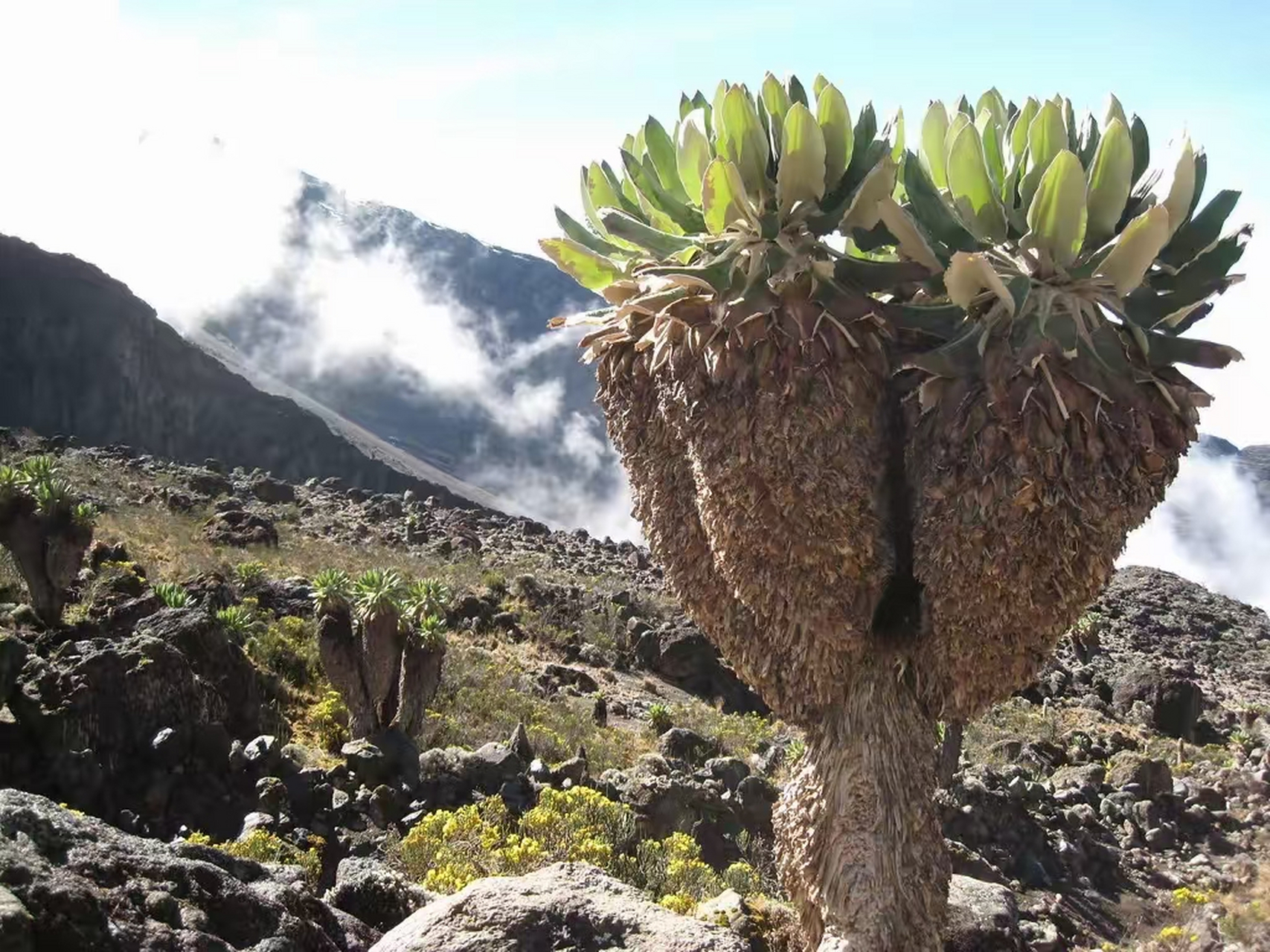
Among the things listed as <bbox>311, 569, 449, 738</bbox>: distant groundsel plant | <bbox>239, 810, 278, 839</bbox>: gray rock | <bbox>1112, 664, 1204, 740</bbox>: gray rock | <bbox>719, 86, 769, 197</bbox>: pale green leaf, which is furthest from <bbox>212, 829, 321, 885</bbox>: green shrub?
<bbox>1112, 664, 1204, 740</bbox>: gray rock

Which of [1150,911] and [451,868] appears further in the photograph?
[1150,911]

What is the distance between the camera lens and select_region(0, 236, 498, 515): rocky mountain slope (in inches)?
2000

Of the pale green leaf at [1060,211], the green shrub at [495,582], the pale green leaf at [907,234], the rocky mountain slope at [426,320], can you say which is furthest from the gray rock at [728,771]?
the rocky mountain slope at [426,320]

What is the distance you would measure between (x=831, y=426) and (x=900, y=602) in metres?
0.75

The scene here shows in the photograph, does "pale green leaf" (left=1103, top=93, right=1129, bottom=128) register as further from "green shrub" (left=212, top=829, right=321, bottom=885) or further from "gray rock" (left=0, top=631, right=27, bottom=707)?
"gray rock" (left=0, top=631, right=27, bottom=707)

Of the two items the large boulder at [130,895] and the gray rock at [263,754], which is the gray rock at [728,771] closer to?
the gray rock at [263,754]

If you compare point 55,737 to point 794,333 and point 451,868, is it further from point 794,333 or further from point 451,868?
point 794,333

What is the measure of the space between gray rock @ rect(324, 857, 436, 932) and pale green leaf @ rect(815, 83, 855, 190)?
14.4 feet

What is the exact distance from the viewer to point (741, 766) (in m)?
12.6

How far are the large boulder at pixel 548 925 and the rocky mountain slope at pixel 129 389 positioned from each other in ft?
153

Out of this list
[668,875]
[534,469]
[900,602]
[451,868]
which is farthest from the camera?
[534,469]

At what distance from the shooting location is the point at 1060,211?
3152 mm

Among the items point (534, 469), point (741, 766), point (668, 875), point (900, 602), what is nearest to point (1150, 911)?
point (741, 766)

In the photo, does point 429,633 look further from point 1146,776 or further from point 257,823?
point 1146,776
